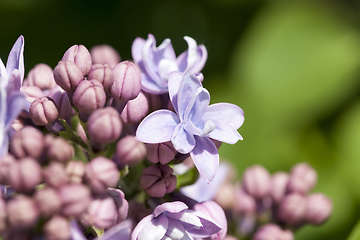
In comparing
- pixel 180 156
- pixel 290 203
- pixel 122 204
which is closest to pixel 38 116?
pixel 122 204

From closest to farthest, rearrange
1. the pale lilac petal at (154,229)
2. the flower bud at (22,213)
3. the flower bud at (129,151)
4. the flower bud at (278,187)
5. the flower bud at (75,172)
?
the flower bud at (22,213), the flower bud at (75,172), the flower bud at (129,151), the pale lilac petal at (154,229), the flower bud at (278,187)

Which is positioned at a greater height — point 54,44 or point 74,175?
point 74,175

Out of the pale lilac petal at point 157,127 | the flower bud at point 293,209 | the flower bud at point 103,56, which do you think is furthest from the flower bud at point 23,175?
the flower bud at point 293,209

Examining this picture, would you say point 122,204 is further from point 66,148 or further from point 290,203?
point 290,203

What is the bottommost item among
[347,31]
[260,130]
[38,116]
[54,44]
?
[54,44]

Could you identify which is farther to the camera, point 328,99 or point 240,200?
point 328,99

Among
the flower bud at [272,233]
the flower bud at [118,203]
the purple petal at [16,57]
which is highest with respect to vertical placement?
the purple petal at [16,57]

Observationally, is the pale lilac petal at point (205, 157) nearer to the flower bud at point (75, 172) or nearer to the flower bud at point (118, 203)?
the flower bud at point (118, 203)
